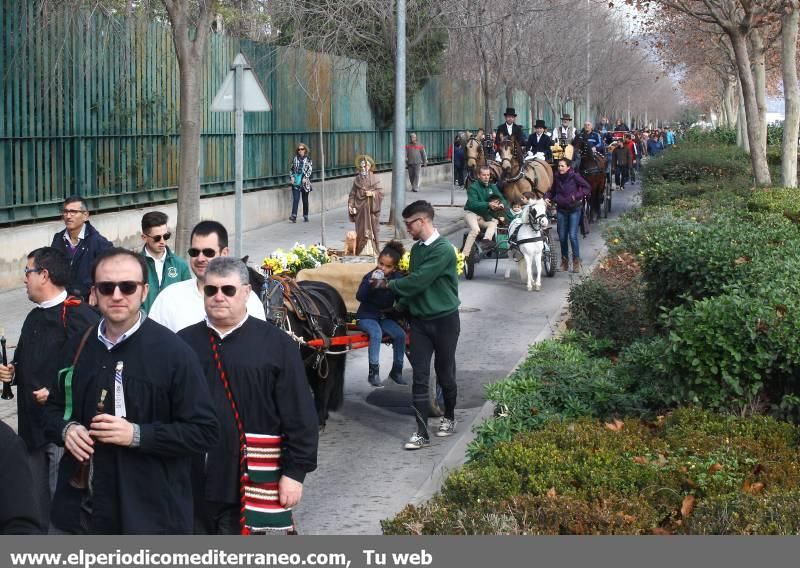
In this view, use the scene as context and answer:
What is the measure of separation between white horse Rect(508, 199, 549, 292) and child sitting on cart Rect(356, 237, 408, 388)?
309 inches

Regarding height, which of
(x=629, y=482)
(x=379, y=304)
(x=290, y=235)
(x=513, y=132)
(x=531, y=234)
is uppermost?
(x=513, y=132)

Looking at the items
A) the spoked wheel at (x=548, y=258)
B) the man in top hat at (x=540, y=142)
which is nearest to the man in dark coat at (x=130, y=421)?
the spoked wheel at (x=548, y=258)

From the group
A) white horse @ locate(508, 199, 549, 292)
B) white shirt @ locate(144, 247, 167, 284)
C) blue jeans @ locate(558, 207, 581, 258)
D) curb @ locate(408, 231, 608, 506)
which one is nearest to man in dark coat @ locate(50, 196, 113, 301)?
white shirt @ locate(144, 247, 167, 284)

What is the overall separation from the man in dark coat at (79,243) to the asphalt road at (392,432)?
7.53 feet

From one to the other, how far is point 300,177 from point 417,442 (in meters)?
20.4

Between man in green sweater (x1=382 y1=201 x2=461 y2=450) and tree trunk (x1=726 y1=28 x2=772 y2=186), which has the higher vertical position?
tree trunk (x1=726 y1=28 x2=772 y2=186)

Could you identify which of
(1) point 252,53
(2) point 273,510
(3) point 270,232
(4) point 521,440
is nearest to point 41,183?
(3) point 270,232

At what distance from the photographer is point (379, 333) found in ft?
38.9

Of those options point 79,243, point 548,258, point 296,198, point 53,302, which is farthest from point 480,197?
point 53,302

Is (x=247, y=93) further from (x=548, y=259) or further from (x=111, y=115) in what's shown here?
(x=111, y=115)

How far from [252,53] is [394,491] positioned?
21800 millimetres

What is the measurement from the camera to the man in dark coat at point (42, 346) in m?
7.05

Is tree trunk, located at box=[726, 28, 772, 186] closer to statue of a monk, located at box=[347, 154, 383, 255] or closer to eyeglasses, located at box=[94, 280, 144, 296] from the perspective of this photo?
statue of a monk, located at box=[347, 154, 383, 255]

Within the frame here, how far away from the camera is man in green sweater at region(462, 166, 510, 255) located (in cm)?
2061
